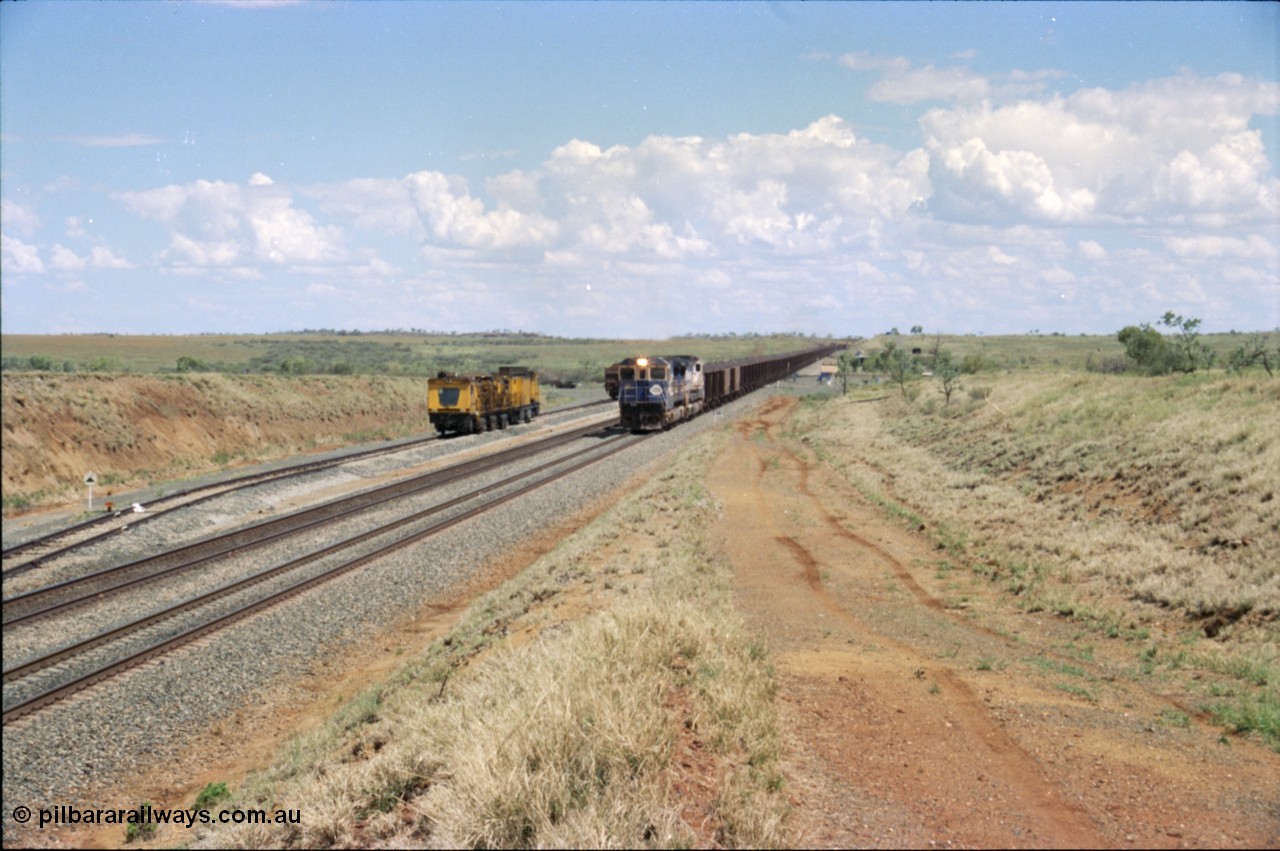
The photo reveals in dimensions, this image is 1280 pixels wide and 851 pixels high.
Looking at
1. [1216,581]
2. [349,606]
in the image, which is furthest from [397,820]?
[1216,581]

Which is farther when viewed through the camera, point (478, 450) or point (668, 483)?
point (478, 450)

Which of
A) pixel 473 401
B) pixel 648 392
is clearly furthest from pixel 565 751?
pixel 473 401

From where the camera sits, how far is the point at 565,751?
7.32 meters

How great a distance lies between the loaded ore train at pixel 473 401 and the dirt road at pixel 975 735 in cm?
3394

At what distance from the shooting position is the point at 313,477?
116 ft

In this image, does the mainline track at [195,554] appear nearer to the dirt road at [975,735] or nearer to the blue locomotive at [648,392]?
the dirt road at [975,735]

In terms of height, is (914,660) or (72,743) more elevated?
(914,660)

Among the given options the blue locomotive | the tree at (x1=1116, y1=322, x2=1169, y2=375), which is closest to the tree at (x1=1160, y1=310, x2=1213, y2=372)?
the tree at (x1=1116, y1=322, x2=1169, y2=375)

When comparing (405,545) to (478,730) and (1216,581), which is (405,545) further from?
(1216,581)

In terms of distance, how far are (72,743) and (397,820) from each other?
7.05 m

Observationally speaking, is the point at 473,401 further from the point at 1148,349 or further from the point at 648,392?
the point at 1148,349

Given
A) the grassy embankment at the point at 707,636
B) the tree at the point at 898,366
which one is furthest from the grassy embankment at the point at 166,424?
the tree at the point at 898,366

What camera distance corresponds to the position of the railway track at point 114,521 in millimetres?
19703

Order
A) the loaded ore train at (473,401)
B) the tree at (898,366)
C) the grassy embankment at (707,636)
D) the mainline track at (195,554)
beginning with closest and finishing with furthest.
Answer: the grassy embankment at (707,636) < the mainline track at (195,554) < the loaded ore train at (473,401) < the tree at (898,366)
